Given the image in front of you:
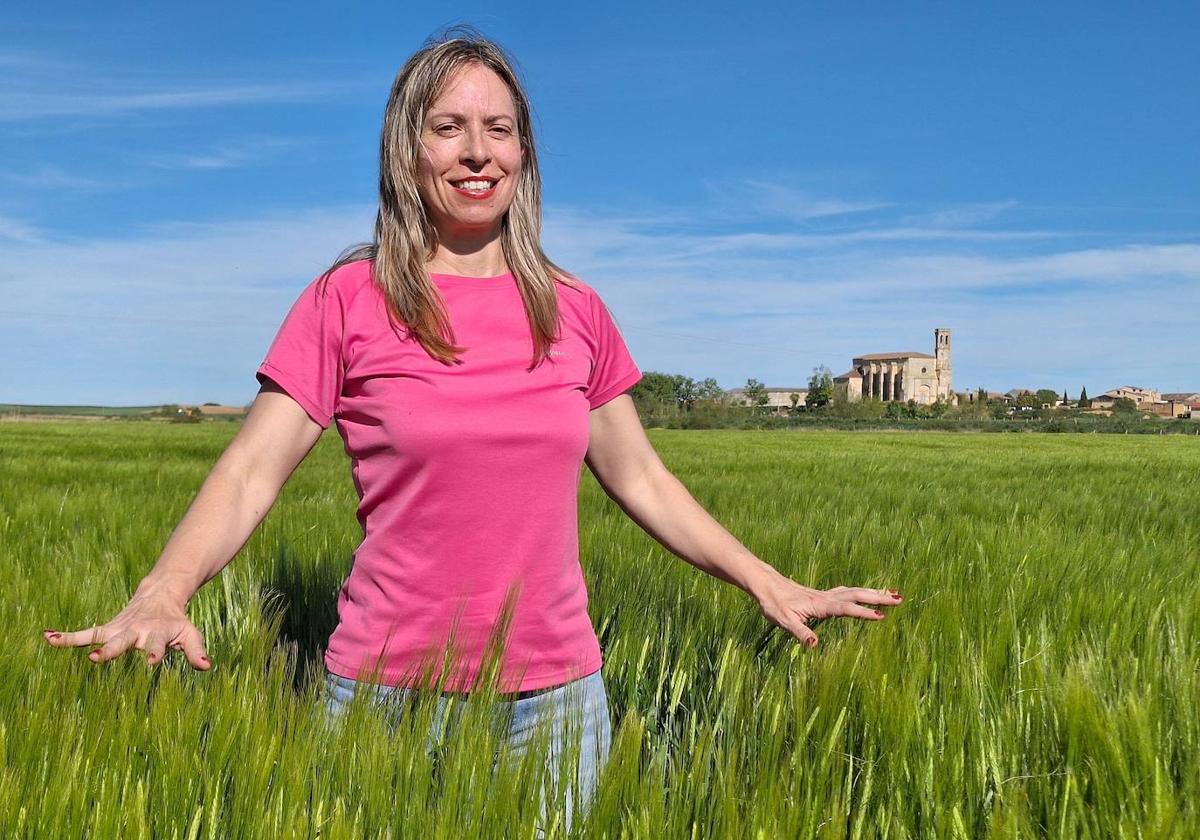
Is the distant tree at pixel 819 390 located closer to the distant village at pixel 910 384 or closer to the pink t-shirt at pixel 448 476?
the distant village at pixel 910 384

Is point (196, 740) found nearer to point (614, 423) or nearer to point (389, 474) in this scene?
point (389, 474)

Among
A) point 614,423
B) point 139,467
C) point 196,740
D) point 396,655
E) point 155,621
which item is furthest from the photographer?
point 139,467

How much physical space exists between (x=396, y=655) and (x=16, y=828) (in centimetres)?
66

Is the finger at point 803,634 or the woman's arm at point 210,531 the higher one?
the woman's arm at point 210,531

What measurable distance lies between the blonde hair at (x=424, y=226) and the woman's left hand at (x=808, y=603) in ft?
2.08

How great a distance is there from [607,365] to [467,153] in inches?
19.8

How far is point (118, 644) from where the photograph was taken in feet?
4.44

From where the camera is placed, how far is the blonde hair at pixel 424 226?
1.79m

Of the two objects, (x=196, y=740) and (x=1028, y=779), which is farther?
(x=1028, y=779)

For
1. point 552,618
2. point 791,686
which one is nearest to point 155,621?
point 552,618

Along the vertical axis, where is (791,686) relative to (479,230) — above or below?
below

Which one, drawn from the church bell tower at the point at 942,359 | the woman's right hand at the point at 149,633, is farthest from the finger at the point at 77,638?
the church bell tower at the point at 942,359

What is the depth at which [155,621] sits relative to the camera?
1407 mm

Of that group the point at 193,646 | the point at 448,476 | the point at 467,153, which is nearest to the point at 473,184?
the point at 467,153
